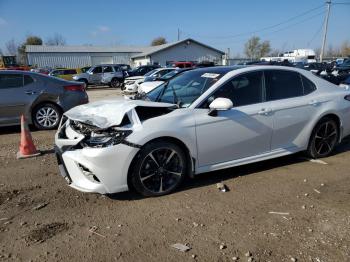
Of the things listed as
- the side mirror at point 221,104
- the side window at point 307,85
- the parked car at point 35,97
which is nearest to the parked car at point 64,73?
the parked car at point 35,97

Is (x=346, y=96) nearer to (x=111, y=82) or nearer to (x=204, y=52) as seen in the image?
(x=111, y=82)

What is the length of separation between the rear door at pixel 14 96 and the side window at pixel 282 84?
228 inches

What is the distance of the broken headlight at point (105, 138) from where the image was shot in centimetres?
387

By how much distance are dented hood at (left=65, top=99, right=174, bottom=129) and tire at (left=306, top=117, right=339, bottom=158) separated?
8.35ft

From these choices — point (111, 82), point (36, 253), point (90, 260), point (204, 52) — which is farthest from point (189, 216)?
→ point (204, 52)

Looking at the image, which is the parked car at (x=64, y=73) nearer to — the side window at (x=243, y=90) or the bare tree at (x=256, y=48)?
the side window at (x=243, y=90)

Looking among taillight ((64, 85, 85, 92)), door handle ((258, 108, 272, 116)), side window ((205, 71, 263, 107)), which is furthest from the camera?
taillight ((64, 85, 85, 92))

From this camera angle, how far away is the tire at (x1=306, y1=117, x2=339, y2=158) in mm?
5504

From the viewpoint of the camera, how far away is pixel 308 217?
371cm

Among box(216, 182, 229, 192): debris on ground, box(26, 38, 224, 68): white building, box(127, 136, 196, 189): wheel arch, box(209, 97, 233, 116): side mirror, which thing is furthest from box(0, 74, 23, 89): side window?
box(26, 38, 224, 68): white building

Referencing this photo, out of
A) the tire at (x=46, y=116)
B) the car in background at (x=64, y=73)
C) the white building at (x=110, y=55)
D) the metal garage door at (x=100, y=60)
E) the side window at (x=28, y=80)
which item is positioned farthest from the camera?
the metal garage door at (x=100, y=60)

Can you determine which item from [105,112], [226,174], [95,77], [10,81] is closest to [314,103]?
[226,174]

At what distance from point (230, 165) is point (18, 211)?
269 cm

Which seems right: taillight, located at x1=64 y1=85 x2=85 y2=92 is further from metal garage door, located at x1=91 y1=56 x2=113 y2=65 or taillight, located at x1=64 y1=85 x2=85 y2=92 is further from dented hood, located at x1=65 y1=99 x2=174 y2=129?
metal garage door, located at x1=91 y1=56 x2=113 y2=65
